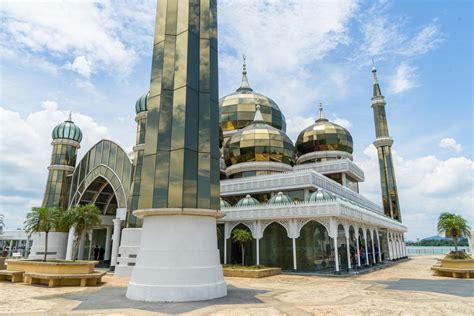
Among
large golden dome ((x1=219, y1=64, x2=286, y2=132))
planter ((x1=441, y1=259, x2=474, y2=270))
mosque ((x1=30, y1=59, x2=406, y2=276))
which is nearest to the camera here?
planter ((x1=441, y1=259, x2=474, y2=270))

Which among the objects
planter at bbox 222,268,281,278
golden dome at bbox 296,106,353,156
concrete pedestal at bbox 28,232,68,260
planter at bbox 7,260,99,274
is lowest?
planter at bbox 222,268,281,278

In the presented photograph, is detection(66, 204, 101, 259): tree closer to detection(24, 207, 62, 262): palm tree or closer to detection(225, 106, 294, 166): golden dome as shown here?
detection(24, 207, 62, 262): palm tree

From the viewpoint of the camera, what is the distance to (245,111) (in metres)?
41.8

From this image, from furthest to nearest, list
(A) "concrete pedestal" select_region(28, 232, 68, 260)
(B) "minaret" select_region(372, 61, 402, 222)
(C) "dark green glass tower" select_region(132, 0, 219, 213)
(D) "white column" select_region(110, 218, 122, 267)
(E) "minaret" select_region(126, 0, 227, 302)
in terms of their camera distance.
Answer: (B) "minaret" select_region(372, 61, 402, 222), (A) "concrete pedestal" select_region(28, 232, 68, 260), (D) "white column" select_region(110, 218, 122, 267), (C) "dark green glass tower" select_region(132, 0, 219, 213), (E) "minaret" select_region(126, 0, 227, 302)

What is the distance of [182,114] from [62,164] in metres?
27.8

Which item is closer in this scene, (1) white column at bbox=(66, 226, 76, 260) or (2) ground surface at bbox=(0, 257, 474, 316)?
(2) ground surface at bbox=(0, 257, 474, 316)

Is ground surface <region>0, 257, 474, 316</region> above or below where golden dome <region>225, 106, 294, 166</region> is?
below

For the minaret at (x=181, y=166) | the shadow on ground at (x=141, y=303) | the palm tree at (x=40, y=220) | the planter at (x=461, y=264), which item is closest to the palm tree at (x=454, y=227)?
the planter at (x=461, y=264)

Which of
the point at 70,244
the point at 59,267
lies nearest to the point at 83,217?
the point at 59,267

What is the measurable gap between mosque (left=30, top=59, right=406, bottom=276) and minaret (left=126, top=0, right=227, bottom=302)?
18.9 inches

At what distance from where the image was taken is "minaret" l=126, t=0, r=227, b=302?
12.2 meters

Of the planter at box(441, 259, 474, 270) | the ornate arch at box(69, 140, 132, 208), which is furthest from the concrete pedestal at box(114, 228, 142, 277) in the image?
the planter at box(441, 259, 474, 270)

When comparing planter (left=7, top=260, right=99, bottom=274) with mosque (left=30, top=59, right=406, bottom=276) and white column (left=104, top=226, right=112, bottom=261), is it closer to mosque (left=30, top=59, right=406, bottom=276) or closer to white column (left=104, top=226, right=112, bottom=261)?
mosque (left=30, top=59, right=406, bottom=276)

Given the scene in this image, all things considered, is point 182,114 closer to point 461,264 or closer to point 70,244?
point 461,264
